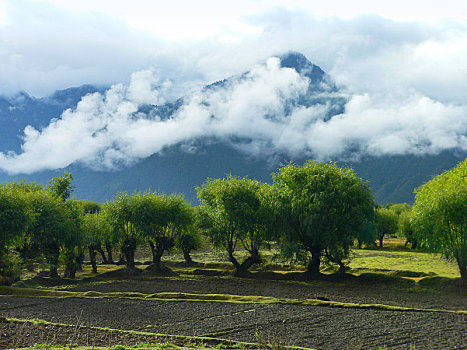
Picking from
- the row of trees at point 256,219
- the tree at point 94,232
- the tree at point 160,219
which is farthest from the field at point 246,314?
the tree at point 94,232

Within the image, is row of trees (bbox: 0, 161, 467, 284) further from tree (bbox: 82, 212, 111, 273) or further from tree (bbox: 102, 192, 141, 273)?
tree (bbox: 82, 212, 111, 273)

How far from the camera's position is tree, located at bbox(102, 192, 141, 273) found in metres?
64.0

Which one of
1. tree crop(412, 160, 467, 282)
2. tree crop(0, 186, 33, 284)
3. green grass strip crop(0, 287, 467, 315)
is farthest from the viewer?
tree crop(0, 186, 33, 284)

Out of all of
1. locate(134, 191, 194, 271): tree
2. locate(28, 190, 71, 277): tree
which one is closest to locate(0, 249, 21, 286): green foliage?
locate(28, 190, 71, 277): tree

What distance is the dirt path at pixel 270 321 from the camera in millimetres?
23969

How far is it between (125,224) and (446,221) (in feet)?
147

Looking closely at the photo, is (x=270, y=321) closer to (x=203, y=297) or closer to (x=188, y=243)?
(x=203, y=297)

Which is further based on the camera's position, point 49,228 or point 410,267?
point 410,267

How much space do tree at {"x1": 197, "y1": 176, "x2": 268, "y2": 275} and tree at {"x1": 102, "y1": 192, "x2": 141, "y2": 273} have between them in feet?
35.2

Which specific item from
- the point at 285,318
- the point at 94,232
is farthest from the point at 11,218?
the point at 285,318

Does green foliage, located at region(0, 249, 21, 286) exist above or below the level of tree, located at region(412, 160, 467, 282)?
below

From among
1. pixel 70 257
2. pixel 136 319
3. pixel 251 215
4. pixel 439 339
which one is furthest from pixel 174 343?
pixel 70 257

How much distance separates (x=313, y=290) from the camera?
44.2m

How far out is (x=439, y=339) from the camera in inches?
936
